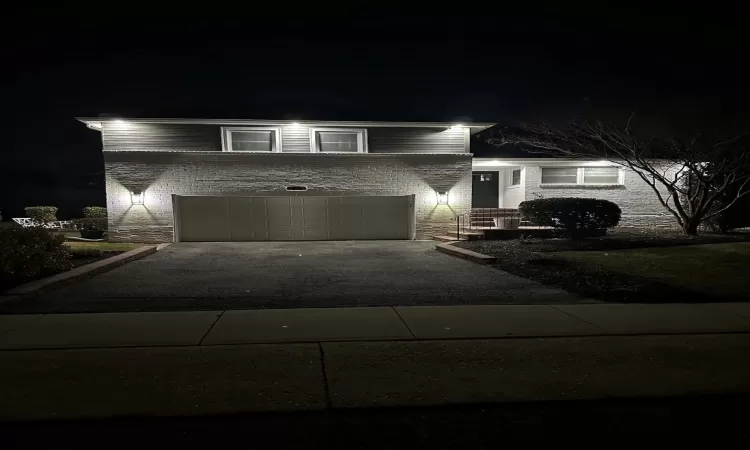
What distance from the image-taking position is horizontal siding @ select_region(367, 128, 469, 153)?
704 inches

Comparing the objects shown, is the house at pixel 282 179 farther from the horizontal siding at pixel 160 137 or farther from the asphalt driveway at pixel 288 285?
the asphalt driveway at pixel 288 285

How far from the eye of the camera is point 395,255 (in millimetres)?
13328

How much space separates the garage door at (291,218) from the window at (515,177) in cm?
597

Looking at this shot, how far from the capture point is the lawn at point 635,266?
25.4 ft

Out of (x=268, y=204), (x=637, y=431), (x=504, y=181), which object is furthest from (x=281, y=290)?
(x=504, y=181)

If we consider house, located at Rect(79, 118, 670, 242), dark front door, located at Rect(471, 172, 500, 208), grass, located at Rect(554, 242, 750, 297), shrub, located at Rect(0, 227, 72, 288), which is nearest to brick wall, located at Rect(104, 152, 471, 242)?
house, located at Rect(79, 118, 670, 242)

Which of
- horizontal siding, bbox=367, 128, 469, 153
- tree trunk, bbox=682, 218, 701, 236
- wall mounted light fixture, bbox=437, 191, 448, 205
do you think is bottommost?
tree trunk, bbox=682, 218, 701, 236

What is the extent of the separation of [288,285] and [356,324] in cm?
315

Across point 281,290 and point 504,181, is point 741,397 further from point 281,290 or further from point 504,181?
point 504,181

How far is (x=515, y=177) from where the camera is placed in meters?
21.0

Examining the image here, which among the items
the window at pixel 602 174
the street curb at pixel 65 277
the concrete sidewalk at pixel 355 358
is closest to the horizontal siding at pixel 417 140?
the window at pixel 602 174

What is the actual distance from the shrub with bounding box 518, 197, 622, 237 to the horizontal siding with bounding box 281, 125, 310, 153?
9.29 metres

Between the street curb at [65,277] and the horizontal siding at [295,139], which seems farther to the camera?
the horizontal siding at [295,139]

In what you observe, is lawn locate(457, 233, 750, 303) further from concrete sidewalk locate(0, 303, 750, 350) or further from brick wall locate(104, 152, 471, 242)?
brick wall locate(104, 152, 471, 242)
